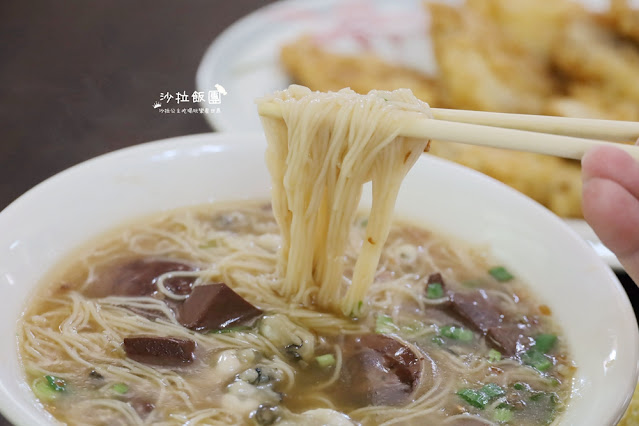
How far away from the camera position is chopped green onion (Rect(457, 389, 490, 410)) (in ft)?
7.13

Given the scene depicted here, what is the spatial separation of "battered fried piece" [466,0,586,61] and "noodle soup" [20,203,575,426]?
2.50m

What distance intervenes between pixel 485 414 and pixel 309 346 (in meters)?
0.58

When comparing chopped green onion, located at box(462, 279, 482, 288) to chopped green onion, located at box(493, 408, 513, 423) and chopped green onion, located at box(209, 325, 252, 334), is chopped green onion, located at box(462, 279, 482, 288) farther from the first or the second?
chopped green onion, located at box(209, 325, 252, 334)

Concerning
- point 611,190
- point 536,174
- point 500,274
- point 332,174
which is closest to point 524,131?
point 611,190

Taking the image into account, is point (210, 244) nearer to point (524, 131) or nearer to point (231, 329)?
point (231, 329)

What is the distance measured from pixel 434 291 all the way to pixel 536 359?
1.46 feet

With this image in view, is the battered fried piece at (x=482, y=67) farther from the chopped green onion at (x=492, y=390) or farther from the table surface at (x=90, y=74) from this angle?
the chopped green onion at (x=492, y=390)

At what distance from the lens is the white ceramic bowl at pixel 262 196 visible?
2.06m

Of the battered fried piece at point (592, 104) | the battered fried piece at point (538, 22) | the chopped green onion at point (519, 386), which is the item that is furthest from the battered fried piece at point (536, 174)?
the chopped green onion at point (519, 386)

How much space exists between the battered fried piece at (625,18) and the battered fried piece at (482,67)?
0.56 meters

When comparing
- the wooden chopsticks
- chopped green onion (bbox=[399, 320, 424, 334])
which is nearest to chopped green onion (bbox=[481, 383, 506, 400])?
chopped green onion (bbox=[399, 320, 424, 334])

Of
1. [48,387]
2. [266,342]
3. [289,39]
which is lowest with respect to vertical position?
[266,342]

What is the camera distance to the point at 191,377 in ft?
7.08

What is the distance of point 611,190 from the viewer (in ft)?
5.79
